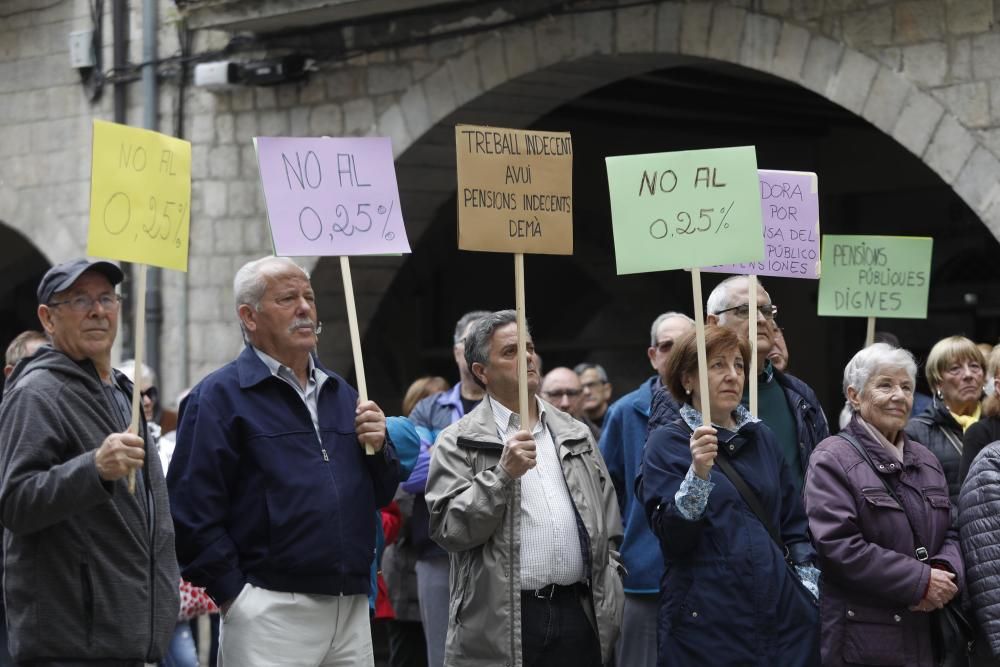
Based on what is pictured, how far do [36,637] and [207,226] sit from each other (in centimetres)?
755

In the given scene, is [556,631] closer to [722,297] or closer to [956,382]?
[722,297]

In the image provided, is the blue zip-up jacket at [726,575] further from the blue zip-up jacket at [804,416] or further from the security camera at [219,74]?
the security camera at [219,74]

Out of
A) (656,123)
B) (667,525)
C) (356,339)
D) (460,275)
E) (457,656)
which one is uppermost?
(656,123)

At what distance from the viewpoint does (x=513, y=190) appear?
209 inches

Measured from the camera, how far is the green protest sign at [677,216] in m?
5.30

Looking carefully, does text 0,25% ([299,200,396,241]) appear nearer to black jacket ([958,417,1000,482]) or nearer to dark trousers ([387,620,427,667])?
black jacket ([958,417,1000,482])

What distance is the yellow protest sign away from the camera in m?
4.72

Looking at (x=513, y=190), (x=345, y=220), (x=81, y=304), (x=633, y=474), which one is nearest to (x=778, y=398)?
(x=633, y=474)

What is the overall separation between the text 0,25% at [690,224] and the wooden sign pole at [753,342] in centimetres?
38

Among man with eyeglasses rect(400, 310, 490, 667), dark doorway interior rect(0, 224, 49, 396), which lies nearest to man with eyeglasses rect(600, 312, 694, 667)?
man with eyeglasses rect(400, 310, 490, 667)

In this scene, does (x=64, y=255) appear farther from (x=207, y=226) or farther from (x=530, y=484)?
(x=530, y=484)

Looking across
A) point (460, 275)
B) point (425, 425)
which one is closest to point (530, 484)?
point (425, 425)

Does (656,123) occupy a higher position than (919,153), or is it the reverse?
(656,123)

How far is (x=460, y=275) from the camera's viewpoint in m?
14.7
